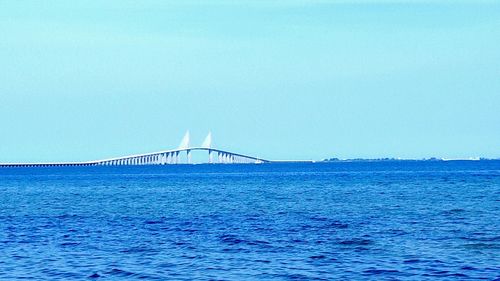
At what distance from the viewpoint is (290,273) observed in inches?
768

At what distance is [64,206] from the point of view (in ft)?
154

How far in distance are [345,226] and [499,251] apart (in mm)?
8569

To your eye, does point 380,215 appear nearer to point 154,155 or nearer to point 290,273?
point 290,273

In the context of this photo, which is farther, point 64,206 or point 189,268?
point 64,206

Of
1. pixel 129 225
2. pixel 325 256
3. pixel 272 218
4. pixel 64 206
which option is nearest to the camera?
pixel 325 256

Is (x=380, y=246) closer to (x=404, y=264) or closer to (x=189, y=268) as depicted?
(x=404, y=264)

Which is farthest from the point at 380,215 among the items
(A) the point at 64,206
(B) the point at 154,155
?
(B) the point at 154,155

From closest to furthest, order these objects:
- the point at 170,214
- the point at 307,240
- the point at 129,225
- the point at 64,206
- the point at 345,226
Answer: the point at 307,240
the point at 345,226
the point at 129,225
the point at 170,214
the point at 64,206

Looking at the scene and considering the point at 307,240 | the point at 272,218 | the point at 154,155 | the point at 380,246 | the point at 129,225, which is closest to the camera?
the point at 380,246

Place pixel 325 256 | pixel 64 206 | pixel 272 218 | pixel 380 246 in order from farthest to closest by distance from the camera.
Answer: pixel 64 206
pixel 272 218
pixel 380 246
pixel 325 256

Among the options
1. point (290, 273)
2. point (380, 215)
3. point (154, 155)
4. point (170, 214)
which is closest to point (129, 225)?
point (170, 214)

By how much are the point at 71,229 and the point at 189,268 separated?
11849 mm

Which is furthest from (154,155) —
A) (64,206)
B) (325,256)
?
(325,256)

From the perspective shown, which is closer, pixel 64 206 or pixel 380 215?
pixel 380 215
